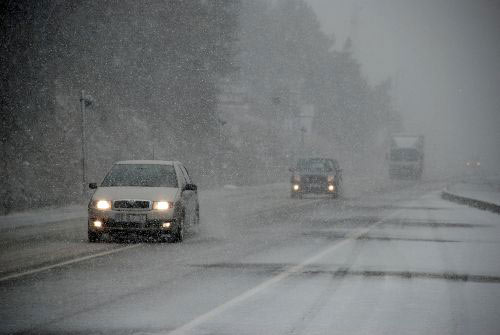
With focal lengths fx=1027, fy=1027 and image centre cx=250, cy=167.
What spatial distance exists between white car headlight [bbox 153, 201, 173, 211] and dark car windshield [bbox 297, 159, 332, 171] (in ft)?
90.0

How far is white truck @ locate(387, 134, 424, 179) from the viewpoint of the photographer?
287 feet

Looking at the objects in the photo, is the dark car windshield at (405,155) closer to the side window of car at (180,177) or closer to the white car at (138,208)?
the side window of car at (180,177)

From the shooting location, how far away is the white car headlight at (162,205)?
1969cm

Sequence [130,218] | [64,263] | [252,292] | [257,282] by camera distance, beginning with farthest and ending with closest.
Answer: [130,218] → [64,263] → [257,282] → [252,292]

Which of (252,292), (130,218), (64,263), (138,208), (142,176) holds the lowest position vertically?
(252,292)

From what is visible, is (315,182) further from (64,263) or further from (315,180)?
(64,263)

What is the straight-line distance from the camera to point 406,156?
8850 cm

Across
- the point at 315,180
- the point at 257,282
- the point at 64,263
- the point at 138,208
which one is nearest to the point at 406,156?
the point at 315,180

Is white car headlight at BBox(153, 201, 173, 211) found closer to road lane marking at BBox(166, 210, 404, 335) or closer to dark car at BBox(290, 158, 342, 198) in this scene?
road lane marking at BBox(166, 210, 404, 335)

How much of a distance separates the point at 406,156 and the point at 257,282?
76.2 metres

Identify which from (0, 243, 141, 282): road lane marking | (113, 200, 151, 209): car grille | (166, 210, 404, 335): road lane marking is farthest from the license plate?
(166, 210, 404, 335): road lane marking

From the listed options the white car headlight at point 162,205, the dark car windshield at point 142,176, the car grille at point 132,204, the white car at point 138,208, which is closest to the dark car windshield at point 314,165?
the dark car windshield at point 142,176

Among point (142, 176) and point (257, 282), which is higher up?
point (142, 176)

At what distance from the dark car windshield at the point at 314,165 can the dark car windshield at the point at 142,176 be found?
83.9 ft
